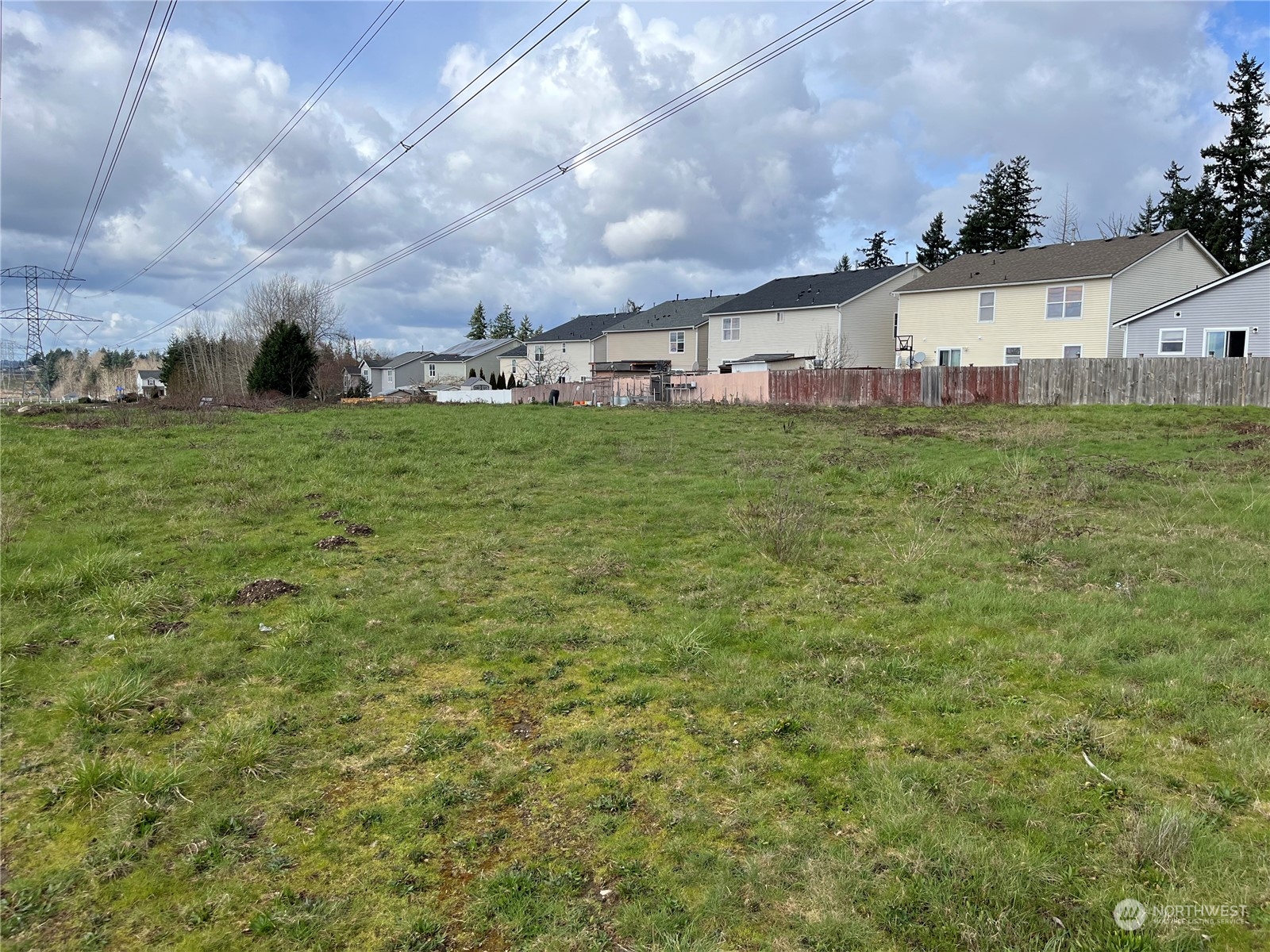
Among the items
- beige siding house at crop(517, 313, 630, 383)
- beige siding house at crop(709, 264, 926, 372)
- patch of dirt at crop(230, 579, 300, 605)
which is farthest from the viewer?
beige siding house at crop(517, 313, 630, 383)

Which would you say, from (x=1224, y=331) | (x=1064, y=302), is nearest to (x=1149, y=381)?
(x=1224, y=331)

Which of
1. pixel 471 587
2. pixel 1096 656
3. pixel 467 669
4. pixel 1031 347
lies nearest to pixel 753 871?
pixel 467 669

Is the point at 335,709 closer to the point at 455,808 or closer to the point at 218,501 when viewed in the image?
the point at 455,808

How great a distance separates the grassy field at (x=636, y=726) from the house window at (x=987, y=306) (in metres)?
28.9

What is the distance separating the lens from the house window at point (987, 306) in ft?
117

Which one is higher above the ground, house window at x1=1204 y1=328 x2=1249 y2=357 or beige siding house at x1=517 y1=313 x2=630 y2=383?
beige siding house at x1=517 y1=313 x2=630 y2=383

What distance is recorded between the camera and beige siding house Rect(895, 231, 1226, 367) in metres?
32.1

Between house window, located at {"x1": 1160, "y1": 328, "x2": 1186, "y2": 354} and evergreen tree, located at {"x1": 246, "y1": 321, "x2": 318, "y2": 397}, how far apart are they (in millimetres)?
40329

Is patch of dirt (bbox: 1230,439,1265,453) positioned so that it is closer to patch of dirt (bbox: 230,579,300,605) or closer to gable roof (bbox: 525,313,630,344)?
patch of dirt (bbox: 230,579,300,605)

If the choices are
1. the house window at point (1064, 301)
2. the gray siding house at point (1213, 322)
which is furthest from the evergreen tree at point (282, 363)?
the gray siding house at point (1213, 322)

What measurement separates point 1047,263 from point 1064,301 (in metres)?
2.69
